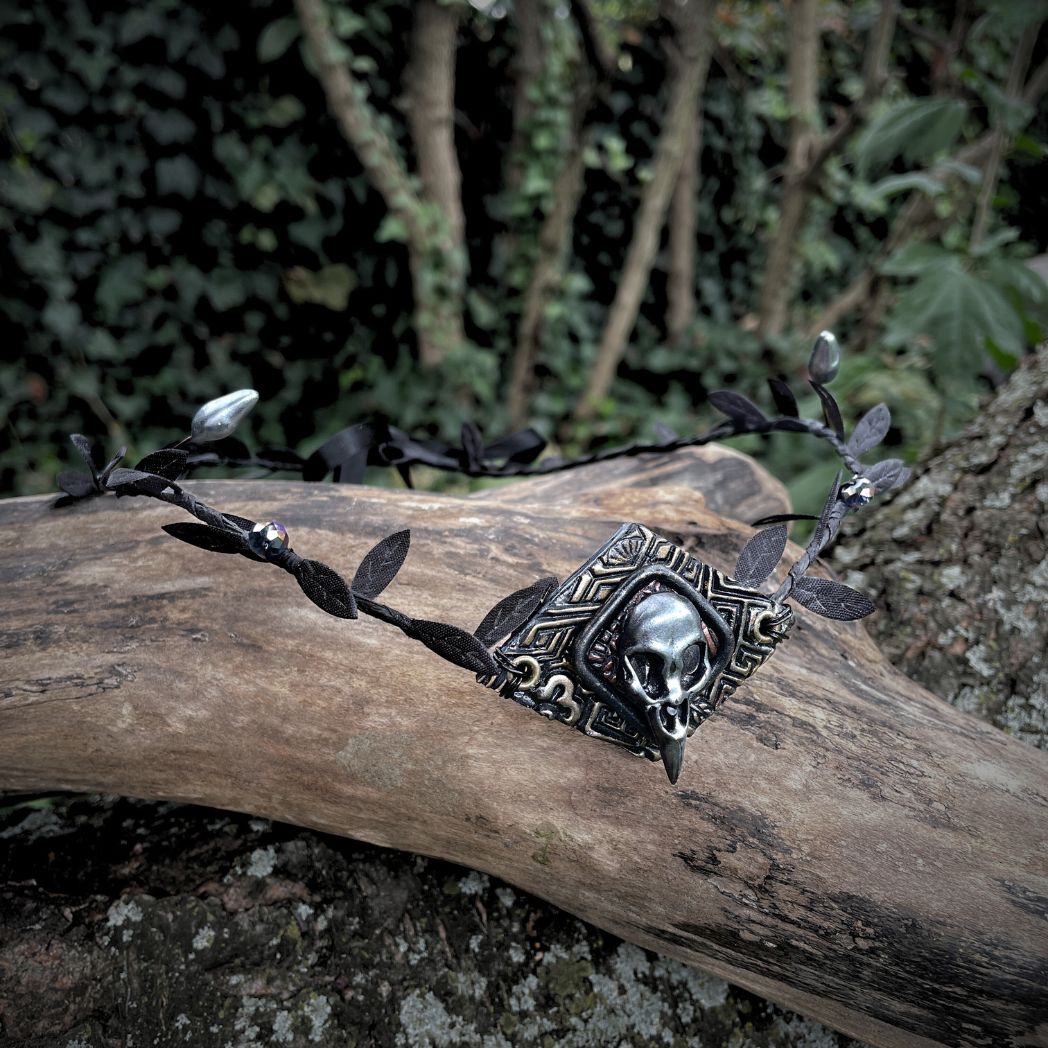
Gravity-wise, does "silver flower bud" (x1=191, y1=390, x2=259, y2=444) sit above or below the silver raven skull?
above

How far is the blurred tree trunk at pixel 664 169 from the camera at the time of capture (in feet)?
10.4

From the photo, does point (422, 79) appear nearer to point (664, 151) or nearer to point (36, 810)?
point (664, 151)

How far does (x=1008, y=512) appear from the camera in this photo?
1.47 metres

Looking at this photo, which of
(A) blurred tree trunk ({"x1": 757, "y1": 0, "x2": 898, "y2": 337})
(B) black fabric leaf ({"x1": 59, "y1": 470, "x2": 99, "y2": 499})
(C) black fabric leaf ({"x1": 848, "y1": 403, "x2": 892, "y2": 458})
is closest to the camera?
(B) black fabric leaf ({"x1": 59, "y1": 470, "x2": 99, "y2": 499})

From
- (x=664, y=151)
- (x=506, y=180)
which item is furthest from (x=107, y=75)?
(x=664, y=151)

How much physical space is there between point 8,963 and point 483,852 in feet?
1.83

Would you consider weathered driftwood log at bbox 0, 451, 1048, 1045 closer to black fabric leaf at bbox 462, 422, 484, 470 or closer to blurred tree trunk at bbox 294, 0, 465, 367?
black fabric leaf at bbox 462, 422, 484, 470

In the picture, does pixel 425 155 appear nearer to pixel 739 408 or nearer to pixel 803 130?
pixel 803 130

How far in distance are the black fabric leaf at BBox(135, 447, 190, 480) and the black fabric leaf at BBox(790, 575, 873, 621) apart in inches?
32.2

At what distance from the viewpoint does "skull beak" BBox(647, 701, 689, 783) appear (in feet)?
2.97

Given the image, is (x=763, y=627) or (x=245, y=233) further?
(x=245, y=233)

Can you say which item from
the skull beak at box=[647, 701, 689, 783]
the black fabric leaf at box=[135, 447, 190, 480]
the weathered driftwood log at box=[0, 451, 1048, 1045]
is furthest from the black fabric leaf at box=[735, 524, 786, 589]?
the black fabric leaf at box=[135, 447, 190, 480]

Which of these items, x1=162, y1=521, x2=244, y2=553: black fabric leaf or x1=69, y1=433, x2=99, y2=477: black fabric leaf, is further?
x1=69, y1=433, x2=99, y2=477: black fabric leaf

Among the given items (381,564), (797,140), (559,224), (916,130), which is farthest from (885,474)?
(797,140)
